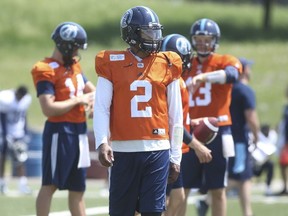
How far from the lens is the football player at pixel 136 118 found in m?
7.28

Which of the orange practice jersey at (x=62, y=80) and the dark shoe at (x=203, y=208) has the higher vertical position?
the orange practice jersey at (x=62, y=80)

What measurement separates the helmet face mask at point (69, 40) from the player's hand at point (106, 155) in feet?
8.00

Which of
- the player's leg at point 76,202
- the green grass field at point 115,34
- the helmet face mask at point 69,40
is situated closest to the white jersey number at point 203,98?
the helmet face mask at point 69,40

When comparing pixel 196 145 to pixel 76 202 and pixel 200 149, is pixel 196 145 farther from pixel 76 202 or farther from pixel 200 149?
pixel 76 202

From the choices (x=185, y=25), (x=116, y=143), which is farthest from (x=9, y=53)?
(x=116, y=143)

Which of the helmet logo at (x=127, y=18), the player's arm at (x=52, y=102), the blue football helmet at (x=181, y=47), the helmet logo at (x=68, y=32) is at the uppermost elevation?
the helmet logo at (x=127, y=18)

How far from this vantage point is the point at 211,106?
995cm

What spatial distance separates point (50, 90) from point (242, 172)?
3.80m

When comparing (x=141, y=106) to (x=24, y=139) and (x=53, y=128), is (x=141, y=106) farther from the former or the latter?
(x=24, y=139)

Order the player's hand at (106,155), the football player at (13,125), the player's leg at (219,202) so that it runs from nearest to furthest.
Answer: the player's hand at (106,155), the player's leg at (219,202), the football player at (13,125)

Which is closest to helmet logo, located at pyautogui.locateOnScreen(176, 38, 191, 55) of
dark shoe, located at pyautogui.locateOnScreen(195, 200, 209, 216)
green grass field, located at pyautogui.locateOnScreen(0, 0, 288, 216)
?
dark shoe, located at pyautogui.locateOnScreen(195, 200, 209, 216)

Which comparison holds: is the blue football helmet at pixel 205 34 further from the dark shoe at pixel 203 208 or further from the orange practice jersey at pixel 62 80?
the dark shoe at pixel 203 208

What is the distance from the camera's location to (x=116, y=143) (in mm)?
7359

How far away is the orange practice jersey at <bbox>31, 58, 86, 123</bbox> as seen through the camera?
9266 mm
